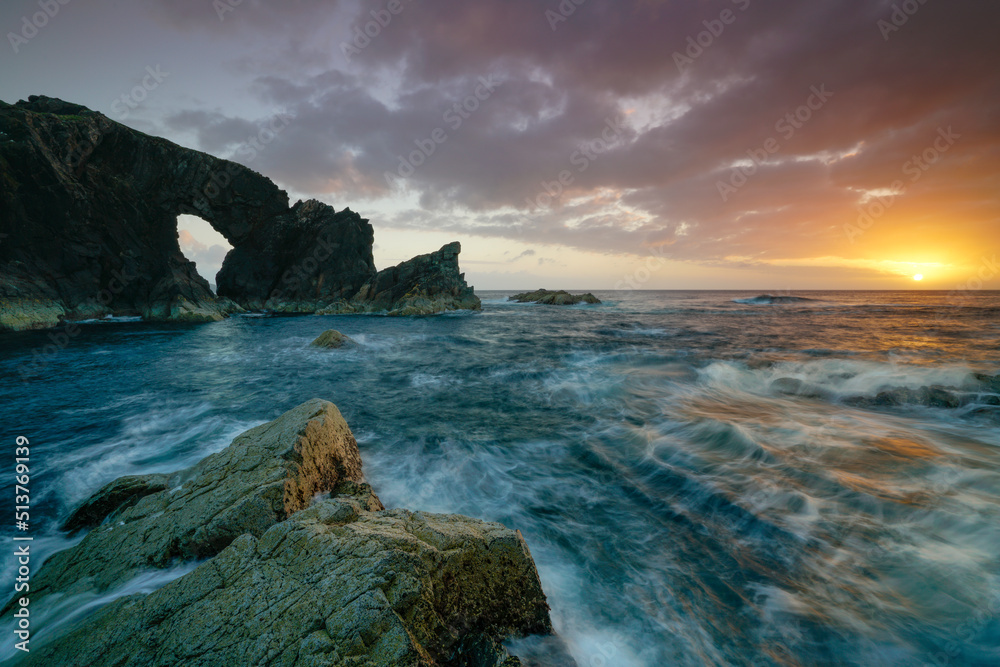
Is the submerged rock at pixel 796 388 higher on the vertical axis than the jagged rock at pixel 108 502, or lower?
lower

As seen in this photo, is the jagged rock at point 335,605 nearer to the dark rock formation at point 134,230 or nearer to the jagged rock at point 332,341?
the jagged rock at point 332,341

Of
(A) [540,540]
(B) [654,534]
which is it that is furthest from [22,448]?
(B) [654,534]

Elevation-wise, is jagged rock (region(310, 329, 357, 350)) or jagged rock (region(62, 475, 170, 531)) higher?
jagged rock (region(310, 329, 357, 350))

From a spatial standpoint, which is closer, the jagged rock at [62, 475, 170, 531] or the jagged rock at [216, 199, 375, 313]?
the jagged rock at [62, 475, 170, 531]

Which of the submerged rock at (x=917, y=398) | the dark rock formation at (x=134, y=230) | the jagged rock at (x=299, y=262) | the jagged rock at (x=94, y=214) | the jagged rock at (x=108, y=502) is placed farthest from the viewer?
the jagged rock at (x=299, y=262)

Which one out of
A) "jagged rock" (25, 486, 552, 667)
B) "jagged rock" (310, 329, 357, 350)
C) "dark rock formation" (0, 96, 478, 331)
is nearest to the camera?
"jagged rock" (25, 486, 552, 667)

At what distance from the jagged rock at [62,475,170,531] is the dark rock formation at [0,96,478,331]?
39.7 metres

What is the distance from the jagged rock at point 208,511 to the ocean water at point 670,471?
0.35m

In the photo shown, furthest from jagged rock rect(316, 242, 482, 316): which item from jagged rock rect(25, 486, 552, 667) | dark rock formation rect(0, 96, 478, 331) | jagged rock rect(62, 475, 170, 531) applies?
jagged rock rect(25, 486, 552, 667)

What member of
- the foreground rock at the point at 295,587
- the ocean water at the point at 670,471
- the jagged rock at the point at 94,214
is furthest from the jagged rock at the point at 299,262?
the foreground rock at the point at 295,587

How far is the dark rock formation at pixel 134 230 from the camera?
31625 mm

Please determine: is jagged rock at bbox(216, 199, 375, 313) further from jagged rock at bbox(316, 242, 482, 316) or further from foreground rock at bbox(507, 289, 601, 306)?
foreground rock at bbox(507, 289, 601, 306)

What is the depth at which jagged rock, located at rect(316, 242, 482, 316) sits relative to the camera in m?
52.8

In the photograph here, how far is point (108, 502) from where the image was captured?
5430mm
